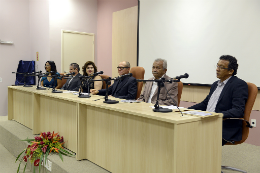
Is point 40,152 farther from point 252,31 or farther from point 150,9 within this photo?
point 150,9

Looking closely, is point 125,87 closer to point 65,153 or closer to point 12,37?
point 65,153

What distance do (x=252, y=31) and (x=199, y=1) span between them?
956 millimetres

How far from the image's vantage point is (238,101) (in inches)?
82.4

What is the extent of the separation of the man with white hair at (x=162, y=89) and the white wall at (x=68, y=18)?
10.8 feet

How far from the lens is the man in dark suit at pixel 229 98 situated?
6.86 feet

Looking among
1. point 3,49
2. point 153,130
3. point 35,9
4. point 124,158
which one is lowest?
point 124,158

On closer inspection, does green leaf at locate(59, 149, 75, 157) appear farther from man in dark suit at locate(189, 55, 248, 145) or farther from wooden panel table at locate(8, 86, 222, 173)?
man in dark suit at locate(189, 55, 248, 145)

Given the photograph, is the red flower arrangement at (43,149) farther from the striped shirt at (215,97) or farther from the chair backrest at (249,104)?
the chair backrest at (249,104)

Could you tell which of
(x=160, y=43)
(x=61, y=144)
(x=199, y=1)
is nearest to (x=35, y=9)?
(x=160, y=43)

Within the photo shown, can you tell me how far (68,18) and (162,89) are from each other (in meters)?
3.83

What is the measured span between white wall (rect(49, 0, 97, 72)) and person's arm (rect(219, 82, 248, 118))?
437 cm

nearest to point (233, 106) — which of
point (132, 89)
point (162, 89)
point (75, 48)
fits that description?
point (162, 89)

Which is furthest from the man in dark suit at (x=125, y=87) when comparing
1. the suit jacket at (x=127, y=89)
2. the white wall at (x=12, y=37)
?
the white wall at (x=12, y=37)

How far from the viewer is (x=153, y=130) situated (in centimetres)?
167
